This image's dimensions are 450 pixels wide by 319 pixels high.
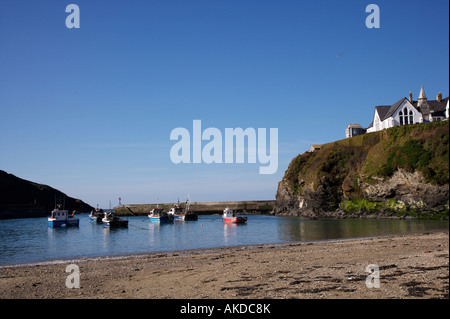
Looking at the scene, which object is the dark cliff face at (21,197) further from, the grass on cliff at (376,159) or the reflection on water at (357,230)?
the reflection on water at (357,230)

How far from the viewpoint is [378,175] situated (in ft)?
242

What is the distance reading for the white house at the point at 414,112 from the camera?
7969cm

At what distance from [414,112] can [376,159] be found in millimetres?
14983

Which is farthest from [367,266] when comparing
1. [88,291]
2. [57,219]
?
[57,219]

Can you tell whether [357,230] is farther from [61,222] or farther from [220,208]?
[220,208]

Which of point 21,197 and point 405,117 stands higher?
point 405,117

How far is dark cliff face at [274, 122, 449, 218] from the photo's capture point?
63.5 metres

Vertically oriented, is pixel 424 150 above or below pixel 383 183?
above

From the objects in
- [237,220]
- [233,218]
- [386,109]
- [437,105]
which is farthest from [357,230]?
[437,105]

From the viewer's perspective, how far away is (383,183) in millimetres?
72875

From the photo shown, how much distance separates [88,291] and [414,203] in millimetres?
Result: 66005
